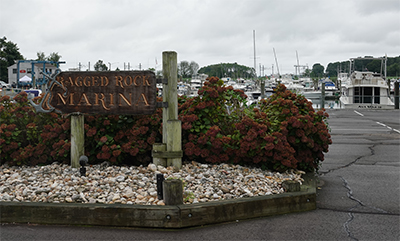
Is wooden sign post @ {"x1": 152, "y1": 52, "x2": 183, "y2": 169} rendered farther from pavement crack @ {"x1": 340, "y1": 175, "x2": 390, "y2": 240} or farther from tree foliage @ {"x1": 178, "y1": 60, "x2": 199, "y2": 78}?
tree foliage @ {"x1": 178, "y1": 60, "x2": 199, "y2": 78}

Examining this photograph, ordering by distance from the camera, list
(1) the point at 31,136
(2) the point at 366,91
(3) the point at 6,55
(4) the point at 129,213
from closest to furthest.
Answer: (4) the point at 129,213
(1) the point at 31,136
(2) the point at 366,91
(3) the point at 6,55

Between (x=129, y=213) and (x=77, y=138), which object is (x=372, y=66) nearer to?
(x=77, y=138)

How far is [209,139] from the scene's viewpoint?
8062 millimetres

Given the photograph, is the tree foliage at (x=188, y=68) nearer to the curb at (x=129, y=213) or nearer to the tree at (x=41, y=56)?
the tree at (x=41, y=56)

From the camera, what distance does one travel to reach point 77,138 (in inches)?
310

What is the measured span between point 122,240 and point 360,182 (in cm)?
552

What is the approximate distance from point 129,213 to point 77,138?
8.27 feet

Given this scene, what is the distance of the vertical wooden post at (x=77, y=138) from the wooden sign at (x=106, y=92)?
0.54ft

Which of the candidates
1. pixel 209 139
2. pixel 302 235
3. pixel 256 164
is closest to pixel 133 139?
pixel 209 139

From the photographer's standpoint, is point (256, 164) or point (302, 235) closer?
point (302, 235)

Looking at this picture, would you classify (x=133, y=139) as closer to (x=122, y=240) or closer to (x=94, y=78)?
(x=94, y=78)

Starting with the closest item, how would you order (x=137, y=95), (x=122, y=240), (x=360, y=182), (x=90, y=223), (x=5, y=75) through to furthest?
1. (x=122, y=240)
2. (x=90, y=223)
3. (x=137, y=95)
4. (x=360, y=182)
5. (x=5, y=75)

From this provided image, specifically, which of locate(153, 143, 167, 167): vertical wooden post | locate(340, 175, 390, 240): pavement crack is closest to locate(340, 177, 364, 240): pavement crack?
locate(340, 175, 390, 240): pavement crack

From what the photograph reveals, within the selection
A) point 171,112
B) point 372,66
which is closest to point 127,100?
point 171,112
